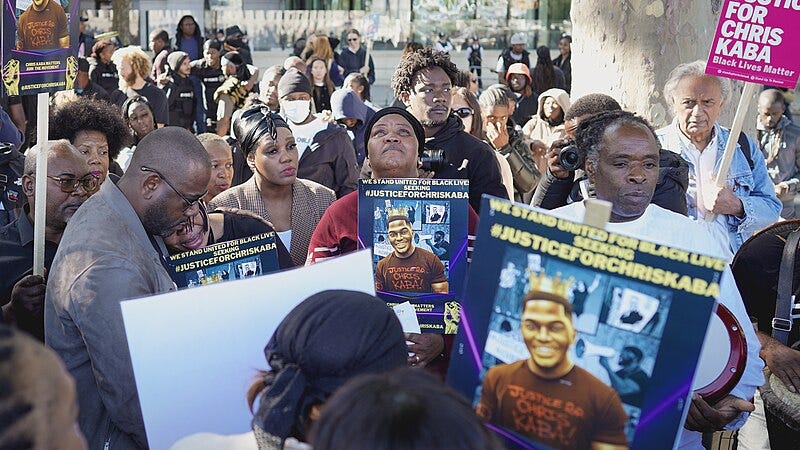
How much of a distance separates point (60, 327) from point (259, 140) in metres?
2.21

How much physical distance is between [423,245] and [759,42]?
2.23 metres

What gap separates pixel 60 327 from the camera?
295 centimetres

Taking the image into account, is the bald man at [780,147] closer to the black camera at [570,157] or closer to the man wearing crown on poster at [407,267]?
the black camera at [570,157]

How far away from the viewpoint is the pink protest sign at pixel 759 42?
448 centimetres

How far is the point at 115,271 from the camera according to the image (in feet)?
9.12

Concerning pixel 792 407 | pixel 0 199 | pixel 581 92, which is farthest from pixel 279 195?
pixel 581 92

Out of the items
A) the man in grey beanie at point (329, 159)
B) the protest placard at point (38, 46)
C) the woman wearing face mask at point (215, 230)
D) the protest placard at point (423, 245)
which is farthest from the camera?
the man in grey beanie at point (329, 159)

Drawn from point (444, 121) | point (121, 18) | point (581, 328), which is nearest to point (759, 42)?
point (444, 121)

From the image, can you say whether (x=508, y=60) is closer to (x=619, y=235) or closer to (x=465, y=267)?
(x=465, y=267)

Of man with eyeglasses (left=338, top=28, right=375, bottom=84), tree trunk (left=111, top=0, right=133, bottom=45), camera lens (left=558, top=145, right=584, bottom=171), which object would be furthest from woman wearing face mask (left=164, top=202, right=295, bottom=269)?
tree trunk (left=111, top=0, right=133, bottom=45)

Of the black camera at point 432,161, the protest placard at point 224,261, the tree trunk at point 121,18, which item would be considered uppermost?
the tree trunk at point 121,18

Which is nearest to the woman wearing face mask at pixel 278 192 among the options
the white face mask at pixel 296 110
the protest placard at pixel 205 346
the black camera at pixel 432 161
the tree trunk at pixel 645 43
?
the black camera at pixel 432 161

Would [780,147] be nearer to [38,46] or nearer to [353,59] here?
[38,46]

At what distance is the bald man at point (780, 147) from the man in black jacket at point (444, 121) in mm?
3987
